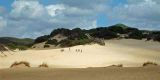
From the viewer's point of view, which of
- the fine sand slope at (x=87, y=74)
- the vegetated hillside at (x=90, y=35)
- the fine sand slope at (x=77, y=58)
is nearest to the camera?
the fine sand slope at (x=87, y=74)

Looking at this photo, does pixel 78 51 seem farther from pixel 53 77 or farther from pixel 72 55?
pixel 53 77

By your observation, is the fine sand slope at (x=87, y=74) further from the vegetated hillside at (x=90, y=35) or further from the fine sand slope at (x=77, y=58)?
the vegetated hillside at (x=90, y=35)

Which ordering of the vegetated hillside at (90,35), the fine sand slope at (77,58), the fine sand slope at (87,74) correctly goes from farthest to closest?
the vegetated hillside at (90,35)
the fine sand slope at (77,58)
the fine sand slope at (87,74)

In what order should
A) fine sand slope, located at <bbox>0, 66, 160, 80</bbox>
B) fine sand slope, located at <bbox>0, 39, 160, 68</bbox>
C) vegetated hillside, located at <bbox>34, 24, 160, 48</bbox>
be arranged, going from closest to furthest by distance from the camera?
fine sand slope, located at <bbox>0, 66, 160, 80</bbox>
fine sand slope, located at <bbox>0, 39, 160, 68</bbox>
vegetated hillside, located at <bbox>34, 24, 160, 48</bbox>

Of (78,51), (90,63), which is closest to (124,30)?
(78,51)

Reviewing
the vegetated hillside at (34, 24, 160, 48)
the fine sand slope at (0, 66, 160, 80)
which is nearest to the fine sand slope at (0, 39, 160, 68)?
the fine sand slope at (0, 66, 160, 80)

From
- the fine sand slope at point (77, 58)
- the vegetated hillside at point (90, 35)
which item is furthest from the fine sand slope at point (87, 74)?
the vegetated hillside at point (90, 35)

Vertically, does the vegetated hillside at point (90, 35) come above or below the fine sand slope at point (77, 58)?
above

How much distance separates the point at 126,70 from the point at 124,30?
4382 centimetres

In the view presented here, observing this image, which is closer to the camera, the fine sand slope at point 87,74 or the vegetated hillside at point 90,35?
the fine sand slope at point 87,74

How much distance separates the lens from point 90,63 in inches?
1049

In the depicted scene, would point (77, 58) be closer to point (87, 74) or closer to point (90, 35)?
point (87, 74)

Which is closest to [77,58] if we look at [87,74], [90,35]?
[87,74]

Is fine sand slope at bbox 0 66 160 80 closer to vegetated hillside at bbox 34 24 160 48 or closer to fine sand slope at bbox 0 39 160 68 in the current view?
fine sand slope at bbox 0 39 160 68
